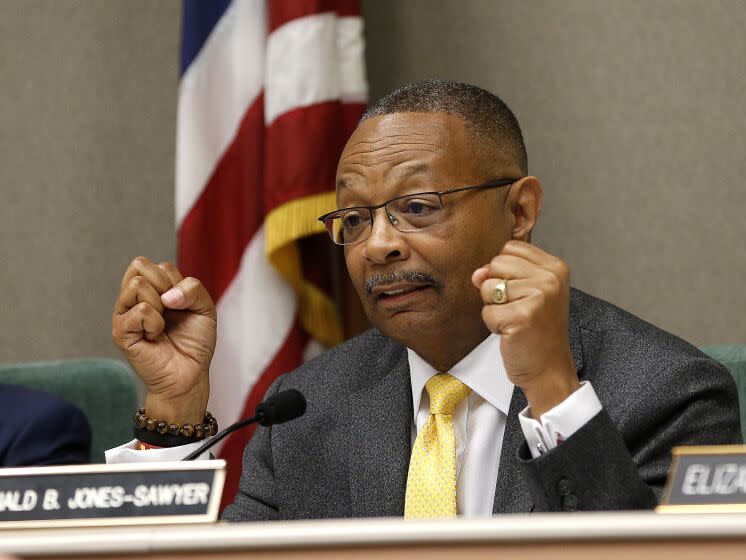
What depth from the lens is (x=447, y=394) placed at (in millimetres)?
1828

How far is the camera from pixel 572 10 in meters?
3.02

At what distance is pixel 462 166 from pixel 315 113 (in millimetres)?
1006

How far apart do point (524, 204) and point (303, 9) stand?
3.75 feet

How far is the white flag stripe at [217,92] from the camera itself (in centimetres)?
287

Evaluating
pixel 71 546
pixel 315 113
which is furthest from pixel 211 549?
pixel 315 113

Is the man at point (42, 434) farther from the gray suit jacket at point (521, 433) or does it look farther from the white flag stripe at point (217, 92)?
the white flag stripe at point (217, 92)

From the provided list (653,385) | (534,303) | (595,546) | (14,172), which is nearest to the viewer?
(595,546)

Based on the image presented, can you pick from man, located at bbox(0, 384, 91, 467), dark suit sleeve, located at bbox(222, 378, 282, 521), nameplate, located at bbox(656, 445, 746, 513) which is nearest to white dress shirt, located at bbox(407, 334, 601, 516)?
dark suit sleeve, located at bbox(222, 378, 282, 521)

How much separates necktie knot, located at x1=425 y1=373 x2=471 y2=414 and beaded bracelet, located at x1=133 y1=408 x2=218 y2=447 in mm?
441

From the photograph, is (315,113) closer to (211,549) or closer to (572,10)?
(572,10)

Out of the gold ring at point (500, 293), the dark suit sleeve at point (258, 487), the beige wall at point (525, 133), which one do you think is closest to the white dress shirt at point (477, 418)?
the dark suit sleeve at point (258, 487)

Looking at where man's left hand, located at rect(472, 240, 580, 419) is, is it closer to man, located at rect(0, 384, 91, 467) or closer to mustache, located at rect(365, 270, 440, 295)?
mustache, located at rect(365, 270, 440, 295)

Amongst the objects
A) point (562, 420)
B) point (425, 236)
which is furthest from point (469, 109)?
point (562, 420)

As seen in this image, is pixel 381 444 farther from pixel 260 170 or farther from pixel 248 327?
pixel 260 170
